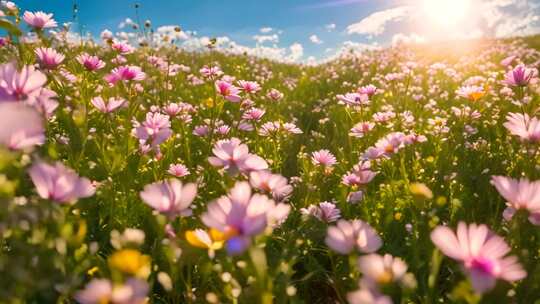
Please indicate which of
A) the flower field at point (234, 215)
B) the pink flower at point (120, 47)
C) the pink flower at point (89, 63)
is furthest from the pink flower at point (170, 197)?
the pink flower at point (120, 47)

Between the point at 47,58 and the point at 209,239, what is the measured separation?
4.86ft

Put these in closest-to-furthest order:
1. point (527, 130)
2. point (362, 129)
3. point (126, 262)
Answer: point (126, 262) → point (527, 130) → point (362, 129)

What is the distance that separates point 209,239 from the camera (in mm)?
1154

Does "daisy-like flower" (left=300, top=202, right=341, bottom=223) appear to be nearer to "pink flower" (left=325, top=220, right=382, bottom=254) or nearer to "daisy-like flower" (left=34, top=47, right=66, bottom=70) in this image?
"pink flower" (left=325, top=220, right=382, bottom=254)

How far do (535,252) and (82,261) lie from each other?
5.52 feet

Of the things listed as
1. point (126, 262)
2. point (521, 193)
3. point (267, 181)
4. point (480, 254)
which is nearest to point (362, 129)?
point (267, 181)

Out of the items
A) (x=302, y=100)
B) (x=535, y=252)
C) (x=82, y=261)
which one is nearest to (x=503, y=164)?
(x=535, y=252)

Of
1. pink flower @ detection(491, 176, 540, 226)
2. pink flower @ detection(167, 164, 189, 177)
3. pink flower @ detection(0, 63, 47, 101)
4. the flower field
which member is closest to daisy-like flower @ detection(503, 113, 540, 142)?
the flower field

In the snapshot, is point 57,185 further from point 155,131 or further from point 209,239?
point 155,131

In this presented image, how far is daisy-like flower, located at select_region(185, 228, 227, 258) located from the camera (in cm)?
109

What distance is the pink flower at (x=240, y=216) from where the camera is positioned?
96 cm

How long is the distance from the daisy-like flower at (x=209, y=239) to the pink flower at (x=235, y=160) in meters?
0.29

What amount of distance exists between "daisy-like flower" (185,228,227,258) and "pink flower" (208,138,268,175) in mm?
289

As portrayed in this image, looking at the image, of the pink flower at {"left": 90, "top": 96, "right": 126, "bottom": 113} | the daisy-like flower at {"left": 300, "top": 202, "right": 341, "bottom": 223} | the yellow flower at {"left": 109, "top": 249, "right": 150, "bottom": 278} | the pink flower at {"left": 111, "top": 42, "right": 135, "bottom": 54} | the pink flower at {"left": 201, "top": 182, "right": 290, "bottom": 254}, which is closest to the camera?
the yellow flower at {"left": 109, "top": 249, "right": 150, "bottom": 278}
